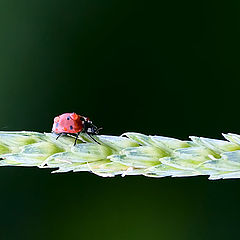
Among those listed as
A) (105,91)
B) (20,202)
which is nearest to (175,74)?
(105,91)

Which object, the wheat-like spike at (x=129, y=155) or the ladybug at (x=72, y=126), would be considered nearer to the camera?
the wheat-like spike at (x=129, y=155)

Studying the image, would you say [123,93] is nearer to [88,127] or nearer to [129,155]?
[88,127]

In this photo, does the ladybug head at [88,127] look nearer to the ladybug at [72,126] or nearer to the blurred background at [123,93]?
the ladybug at [72,126]

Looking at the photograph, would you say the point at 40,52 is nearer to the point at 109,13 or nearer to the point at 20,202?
the point at 109,13

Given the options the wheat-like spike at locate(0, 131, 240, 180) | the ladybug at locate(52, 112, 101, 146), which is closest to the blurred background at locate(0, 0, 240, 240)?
the ladybug at locate(52, 112, 101, 146)

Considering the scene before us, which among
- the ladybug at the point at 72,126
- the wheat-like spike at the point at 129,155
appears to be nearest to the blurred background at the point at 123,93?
the ladybug at the point at 72,126

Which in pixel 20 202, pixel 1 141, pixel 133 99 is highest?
pixel 133 99

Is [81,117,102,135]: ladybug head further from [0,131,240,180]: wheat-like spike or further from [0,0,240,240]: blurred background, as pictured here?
[0,0,240,240]: blurred background
